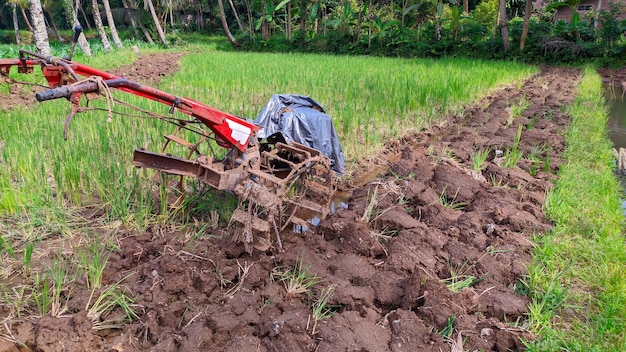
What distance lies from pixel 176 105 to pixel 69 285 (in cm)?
112

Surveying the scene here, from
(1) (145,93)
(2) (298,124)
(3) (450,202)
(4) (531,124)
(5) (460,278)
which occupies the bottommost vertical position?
(5) (460,278)

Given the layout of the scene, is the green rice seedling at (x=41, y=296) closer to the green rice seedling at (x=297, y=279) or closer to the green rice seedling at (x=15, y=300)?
the green rice seedling at (x=15, y=300)

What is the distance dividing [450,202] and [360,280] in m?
1.54

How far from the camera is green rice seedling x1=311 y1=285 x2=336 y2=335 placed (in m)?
2.12

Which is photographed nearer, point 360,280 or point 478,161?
point 360,280

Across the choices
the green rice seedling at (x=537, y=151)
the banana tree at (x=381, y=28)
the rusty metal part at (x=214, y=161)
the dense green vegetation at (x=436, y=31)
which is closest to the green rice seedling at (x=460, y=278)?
the rusty metal part at (x=214, y=161)

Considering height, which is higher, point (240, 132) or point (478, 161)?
point (240, 132)

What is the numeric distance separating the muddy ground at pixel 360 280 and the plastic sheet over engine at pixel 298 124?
556 mm

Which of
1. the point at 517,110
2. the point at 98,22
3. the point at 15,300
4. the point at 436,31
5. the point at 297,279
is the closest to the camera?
the point at 15,300

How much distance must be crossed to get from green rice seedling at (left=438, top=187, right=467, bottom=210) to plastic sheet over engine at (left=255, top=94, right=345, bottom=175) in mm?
1006

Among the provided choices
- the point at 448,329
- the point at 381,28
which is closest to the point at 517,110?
the point at 448,329

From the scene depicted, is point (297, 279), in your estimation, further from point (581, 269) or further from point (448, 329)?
point (581, 269)

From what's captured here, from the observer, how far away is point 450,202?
364 cm

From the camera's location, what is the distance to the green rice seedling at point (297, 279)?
2.35 metres
